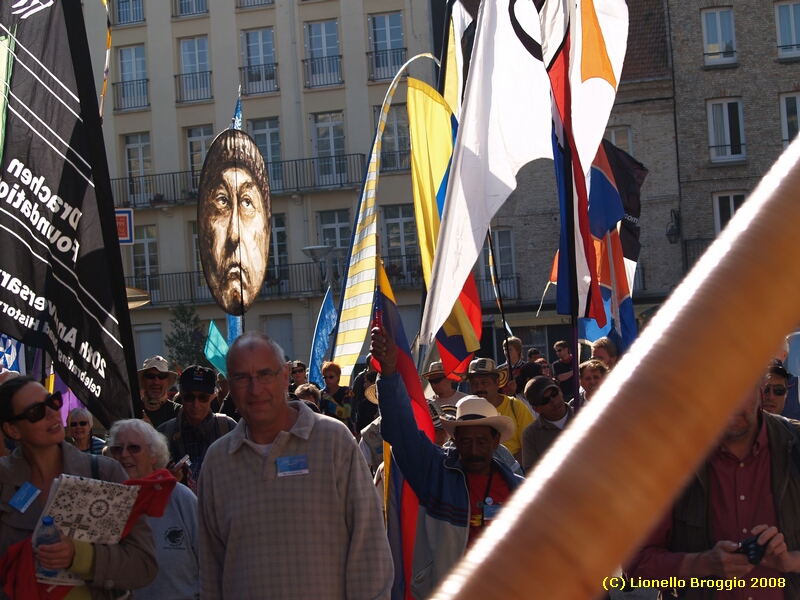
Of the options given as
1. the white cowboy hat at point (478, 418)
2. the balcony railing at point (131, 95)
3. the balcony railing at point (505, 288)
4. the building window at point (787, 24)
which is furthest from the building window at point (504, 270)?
the white cowboy hat at point (478, 418)

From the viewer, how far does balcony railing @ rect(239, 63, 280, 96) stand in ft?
126

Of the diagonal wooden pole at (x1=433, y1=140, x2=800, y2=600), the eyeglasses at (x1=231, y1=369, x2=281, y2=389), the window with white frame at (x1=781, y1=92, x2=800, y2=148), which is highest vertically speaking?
the window with white frame at (x1=781, y1=92, x2=800, y2=148)

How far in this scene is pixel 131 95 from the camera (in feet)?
130

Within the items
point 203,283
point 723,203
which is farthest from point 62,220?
point 203,283

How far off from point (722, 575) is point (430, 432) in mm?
2810

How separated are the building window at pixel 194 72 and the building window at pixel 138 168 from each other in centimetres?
230

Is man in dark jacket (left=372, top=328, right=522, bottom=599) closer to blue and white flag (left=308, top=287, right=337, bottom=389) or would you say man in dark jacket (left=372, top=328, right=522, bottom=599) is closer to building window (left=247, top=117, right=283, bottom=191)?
blue and white flag (left=308, top=287, right=337, bottom=389)

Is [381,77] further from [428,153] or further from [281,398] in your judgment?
[281,398]

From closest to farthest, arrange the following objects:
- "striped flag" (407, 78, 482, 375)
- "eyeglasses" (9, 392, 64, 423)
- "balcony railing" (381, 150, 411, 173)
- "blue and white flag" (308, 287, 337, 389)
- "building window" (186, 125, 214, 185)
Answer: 1. "eyeglasses" (9, 392, 64, 423)
2. "striped flag" (407, 78, 482, 375)
3. "blue and white flag" (308, 287, 337, 389)
4. "balcony railing" (381, 150, 411, 173)
5. "building window" (186, 125, 214, 185)

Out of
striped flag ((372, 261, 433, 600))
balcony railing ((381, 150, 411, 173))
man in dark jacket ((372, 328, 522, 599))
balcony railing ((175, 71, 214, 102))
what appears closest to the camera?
man in dark jacket ((372, 328, 522, 599))

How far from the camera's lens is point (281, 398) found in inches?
159

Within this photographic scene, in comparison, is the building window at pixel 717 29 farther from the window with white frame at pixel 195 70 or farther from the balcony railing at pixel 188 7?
the balcony railing at pixel 188 7

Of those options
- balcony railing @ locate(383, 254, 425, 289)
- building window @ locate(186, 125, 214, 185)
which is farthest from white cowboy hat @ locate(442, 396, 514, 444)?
building window @ locate(186, 125, 214, 185)

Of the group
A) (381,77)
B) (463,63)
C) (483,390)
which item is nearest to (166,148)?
(381,77)
